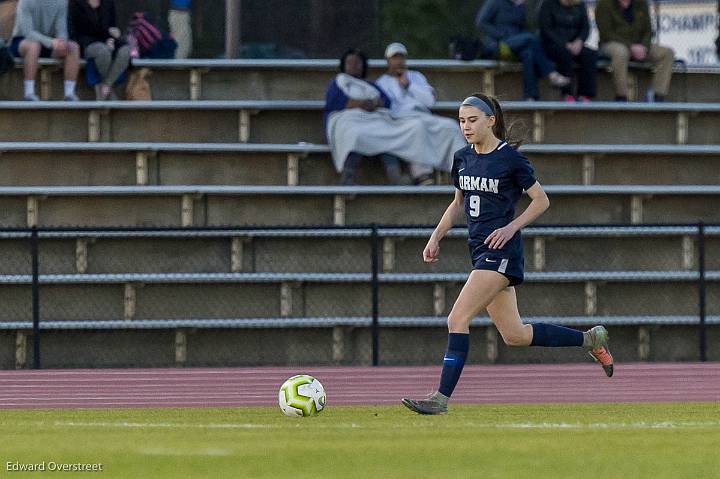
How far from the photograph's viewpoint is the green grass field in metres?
7.34

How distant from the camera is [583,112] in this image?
20.0 metres

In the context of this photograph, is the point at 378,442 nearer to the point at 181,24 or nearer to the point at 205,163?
the point at 205,163

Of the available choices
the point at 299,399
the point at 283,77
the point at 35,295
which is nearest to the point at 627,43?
the point at 283,77

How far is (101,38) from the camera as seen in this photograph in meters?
19.2

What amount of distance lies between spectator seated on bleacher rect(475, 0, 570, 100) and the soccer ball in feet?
32.1

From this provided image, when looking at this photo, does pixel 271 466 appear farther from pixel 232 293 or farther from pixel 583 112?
pixel 583 112

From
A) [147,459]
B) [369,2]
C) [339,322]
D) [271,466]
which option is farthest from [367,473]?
[369,2]

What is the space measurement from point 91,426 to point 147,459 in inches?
94.4

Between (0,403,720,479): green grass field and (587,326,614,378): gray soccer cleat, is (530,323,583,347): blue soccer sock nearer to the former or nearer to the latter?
(587,326,614,378): gray soccer cleat

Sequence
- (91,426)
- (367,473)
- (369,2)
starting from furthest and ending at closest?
1. (369,2)
2. (91,426)
3. (367,473)

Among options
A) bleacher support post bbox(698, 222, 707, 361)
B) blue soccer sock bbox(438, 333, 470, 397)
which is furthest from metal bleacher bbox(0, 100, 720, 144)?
blue soccer sock bbox(438, 333, 470, 397)

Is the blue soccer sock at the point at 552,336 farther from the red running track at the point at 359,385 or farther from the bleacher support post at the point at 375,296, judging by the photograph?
the bleacher support post at the point at 375,296

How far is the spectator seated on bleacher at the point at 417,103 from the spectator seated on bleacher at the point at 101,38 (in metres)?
3.12

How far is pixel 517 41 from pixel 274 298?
450cm
